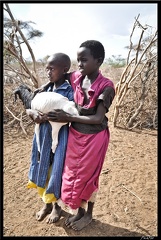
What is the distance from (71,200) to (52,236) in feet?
1.26

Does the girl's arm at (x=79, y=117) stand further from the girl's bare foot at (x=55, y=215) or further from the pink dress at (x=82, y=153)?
the girl's bare foot at (x=55, y=215)

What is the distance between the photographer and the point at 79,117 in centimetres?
151

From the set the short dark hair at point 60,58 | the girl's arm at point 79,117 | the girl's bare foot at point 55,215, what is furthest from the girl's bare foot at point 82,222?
the short dark hair at point 60,58

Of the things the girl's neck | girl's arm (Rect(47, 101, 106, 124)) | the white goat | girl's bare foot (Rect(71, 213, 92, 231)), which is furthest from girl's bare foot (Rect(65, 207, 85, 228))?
the girl's neck

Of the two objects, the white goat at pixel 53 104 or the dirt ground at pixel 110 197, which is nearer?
the white goat at pixel 53 104

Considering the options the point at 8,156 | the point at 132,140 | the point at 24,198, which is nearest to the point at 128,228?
the point at 24,198

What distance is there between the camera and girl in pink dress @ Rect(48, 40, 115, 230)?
150 cm

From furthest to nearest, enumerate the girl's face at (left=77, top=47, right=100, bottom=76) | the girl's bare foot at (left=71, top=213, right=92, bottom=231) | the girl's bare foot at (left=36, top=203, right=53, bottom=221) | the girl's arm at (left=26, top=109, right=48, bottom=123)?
the girl's bare foot at (left=36, top=203, right=53, bottom=221)
the girl's bare foot at (left=71, top=213, right=92, bottom=231)
the girl's arm at (left=26, top=109, right=48, bottom=123)
the girl's face at (left=77, top=47, right=100, bottom=76)

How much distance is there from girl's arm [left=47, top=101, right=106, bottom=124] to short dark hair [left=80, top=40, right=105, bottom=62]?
30 centimetres

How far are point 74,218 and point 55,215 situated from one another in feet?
0.48

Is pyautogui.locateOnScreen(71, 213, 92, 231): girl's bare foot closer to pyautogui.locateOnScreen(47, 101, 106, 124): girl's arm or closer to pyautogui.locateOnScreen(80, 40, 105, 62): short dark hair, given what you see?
pyautogui.locateOnScreen(47, 101, 106, 124): girl's arm

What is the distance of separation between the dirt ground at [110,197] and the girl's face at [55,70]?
3.62 feet

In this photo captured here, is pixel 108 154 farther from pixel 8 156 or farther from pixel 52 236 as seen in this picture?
pixel 52 236

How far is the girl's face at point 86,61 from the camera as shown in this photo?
4.87 ft
